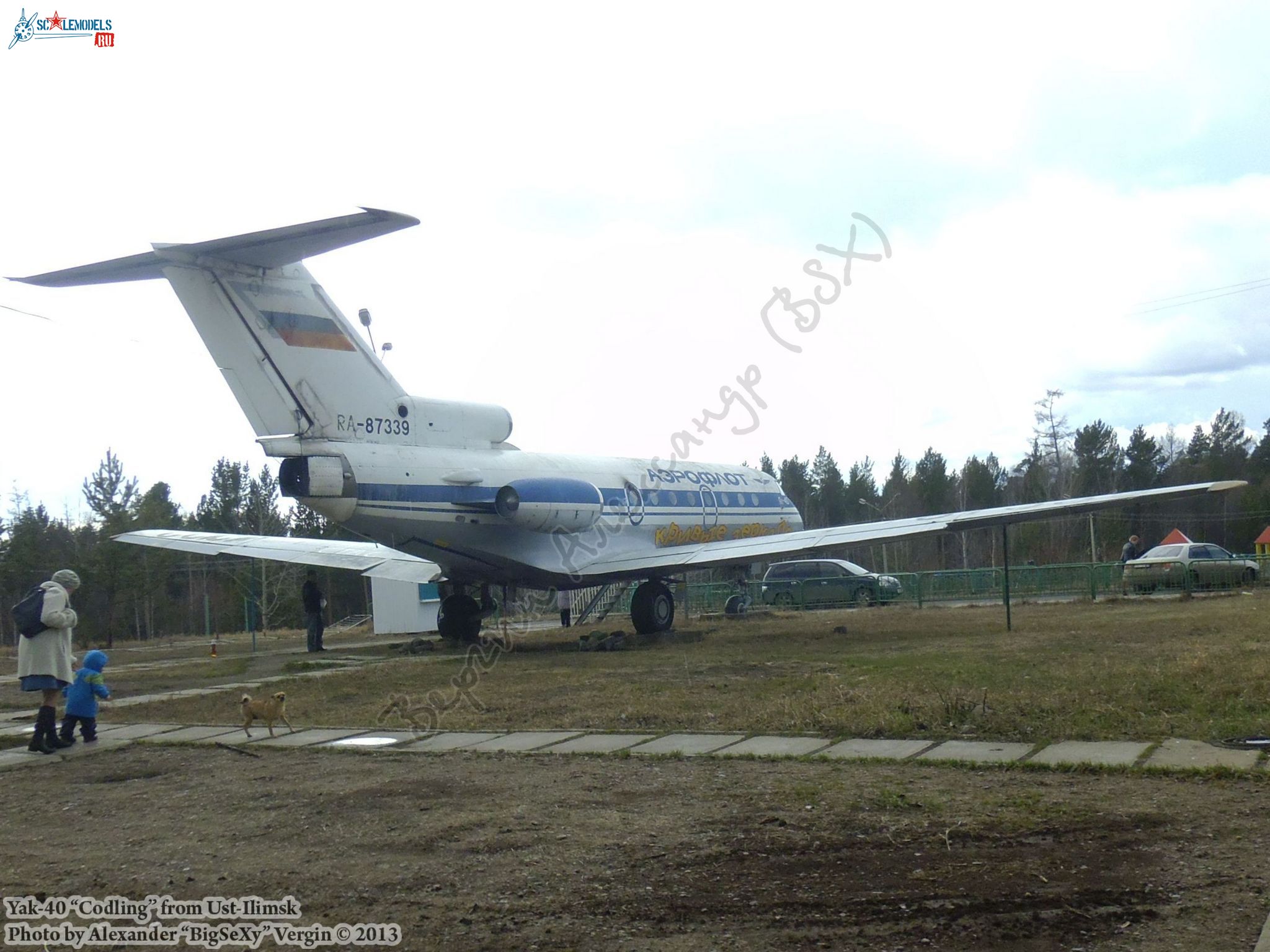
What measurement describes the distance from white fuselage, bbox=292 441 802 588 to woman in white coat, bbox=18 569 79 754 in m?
6.42

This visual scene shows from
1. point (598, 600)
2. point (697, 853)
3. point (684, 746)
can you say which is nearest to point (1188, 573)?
point (598, 600)

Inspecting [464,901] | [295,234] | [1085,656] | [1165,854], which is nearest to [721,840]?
[464,901]

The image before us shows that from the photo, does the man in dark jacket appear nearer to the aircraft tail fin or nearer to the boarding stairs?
the boarding stairs

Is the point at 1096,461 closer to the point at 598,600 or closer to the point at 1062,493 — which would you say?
the point at 1062,493

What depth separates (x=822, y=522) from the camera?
78000mm

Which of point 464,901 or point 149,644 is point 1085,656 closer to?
point 464,901

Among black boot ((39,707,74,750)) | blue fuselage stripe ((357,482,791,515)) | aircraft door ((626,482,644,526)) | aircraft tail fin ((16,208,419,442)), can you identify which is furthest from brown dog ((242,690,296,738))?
aircraft door ((626,482,644,526))

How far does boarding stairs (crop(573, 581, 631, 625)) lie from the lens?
26116 mm

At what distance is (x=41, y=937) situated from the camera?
14.7ft

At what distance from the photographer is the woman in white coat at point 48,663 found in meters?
9.60

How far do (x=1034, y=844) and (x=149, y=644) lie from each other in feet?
106

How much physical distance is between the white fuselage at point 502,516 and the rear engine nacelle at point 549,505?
0.17m

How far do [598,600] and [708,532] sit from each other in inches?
206

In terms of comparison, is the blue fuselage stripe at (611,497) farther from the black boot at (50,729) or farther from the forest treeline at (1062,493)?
the forest treeline at (1062,493)
